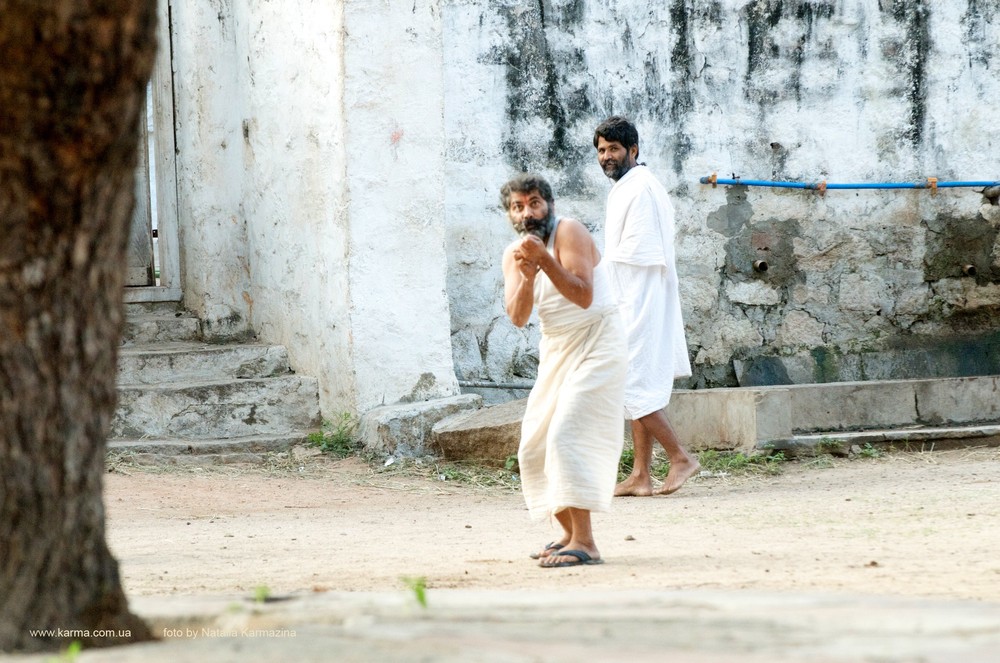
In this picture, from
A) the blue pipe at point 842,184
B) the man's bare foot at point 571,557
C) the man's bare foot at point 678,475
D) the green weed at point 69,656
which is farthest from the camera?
the blue pipe at point 842,184

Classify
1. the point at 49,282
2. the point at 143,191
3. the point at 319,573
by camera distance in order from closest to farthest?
the point at 49,282
the point at 319,573
the point at 143,191

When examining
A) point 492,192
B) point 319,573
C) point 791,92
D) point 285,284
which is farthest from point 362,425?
point 791,92

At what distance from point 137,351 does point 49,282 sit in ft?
19.2

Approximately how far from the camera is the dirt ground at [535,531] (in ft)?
12.5

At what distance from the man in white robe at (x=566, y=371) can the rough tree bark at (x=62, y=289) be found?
1.89 metres

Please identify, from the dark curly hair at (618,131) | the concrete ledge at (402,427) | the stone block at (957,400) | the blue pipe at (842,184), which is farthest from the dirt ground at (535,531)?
the blue pipe at (842,184)

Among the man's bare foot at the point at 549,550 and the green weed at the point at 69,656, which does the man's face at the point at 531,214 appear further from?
the green weed at the point at 69,656

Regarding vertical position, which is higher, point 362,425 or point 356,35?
point 356,35

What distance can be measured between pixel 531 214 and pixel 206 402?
12.9ft

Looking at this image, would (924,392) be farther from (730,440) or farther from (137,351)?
(137,351)

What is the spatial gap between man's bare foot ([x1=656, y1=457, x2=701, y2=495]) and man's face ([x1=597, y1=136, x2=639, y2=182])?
1519mm

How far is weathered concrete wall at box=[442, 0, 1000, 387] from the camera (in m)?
8.58

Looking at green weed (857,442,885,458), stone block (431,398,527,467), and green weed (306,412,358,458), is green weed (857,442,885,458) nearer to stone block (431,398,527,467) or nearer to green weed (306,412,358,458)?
stone block (431,398,527,467)

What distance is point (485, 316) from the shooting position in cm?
858
